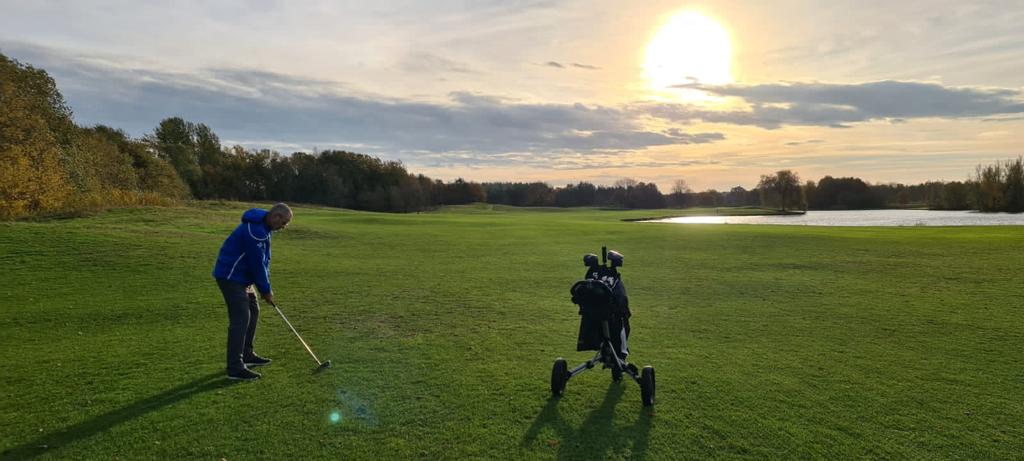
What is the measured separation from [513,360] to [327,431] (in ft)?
10.5

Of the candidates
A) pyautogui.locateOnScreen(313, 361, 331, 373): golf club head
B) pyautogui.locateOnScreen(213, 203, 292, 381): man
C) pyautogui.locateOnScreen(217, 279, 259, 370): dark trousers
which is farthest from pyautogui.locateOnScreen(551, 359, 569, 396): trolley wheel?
pyautogui.locateOnScreen(217, 279, 259, 370): dark trousers

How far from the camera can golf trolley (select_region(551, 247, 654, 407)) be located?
6125 mm

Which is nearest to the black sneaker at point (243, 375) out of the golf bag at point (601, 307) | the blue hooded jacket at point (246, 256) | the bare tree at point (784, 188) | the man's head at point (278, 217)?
the blue hooded jacket at point (246, 256)

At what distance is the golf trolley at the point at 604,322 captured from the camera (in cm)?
612

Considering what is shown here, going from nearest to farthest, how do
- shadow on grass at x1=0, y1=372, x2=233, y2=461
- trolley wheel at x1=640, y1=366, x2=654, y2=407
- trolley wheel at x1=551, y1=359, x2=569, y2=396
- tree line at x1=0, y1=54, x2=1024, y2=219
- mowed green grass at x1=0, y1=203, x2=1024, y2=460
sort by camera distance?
shadow on grass at x1=0, y1=372, x2=233, y2=461
mowed green grass at x1=0, y1=203, x2=1024, y2=460
trolley wheel at x1=640, y1=366, x2=654, y2=407
trolley wheel at x1=551, y1=359, x2=569, y2=396
tree line at x1=0, y1=54, x2=1024, y2=219

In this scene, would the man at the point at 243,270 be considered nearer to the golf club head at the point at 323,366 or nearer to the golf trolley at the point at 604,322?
the golf club head at the point at 323,366

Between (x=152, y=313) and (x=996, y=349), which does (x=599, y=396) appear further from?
(x=152, y=313)

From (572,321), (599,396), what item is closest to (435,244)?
(572,321)

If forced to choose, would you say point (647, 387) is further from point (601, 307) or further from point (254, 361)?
point (254, 361)

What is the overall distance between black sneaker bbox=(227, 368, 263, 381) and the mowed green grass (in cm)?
19

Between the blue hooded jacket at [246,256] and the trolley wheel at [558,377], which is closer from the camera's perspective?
the trolley wheel at [558,377]

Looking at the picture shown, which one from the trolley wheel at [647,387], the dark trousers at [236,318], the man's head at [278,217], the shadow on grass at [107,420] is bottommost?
the shadow on grass at [107,420]

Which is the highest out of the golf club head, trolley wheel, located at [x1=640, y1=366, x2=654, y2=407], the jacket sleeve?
the jacket sleeve

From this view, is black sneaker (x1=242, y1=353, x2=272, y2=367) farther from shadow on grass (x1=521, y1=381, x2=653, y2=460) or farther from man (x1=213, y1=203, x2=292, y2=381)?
shadow on grass (x1=521, y1=381, x2=653, y2=460)
